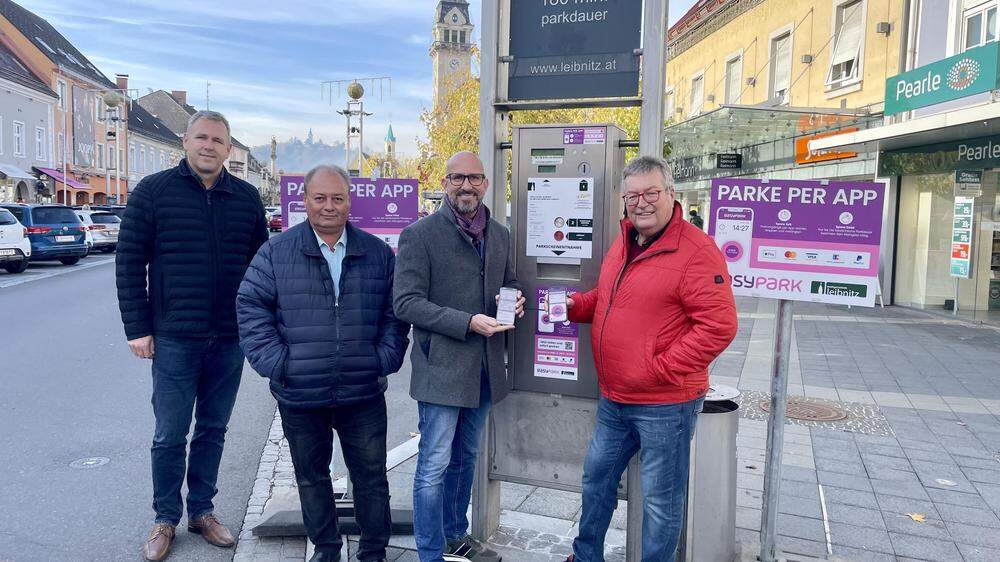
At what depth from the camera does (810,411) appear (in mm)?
6875

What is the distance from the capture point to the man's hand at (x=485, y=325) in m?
3.26

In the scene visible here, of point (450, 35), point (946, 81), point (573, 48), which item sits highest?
point (450, 35)

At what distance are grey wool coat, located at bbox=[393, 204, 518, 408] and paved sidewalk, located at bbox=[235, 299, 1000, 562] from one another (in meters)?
1.08

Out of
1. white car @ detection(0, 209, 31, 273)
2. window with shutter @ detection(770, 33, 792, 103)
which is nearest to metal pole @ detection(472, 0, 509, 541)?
window with shutter @ detection(770, 33, 792, 103)

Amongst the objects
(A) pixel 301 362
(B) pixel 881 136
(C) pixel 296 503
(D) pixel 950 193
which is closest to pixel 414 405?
(C) pixel 296 503

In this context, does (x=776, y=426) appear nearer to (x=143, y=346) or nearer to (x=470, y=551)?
(x=470, y=551)

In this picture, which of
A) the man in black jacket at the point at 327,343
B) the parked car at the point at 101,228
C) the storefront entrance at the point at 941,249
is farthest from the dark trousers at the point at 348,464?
the parked car at the point at 101,228

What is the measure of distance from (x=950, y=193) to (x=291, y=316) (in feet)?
46.4

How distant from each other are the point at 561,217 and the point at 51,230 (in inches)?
802

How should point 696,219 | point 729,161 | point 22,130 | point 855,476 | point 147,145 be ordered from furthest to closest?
point 147,145 → point 22,130 → point 696,219 → point 729,161 → point 855,476

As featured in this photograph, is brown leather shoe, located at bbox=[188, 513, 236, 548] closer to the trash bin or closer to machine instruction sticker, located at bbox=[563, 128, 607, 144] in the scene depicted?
the trash bin

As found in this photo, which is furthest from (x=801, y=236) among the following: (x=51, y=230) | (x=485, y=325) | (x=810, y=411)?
(x=51, y=230)

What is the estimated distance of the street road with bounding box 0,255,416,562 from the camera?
4090 mm

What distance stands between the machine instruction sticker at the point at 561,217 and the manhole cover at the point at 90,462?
3.65m
